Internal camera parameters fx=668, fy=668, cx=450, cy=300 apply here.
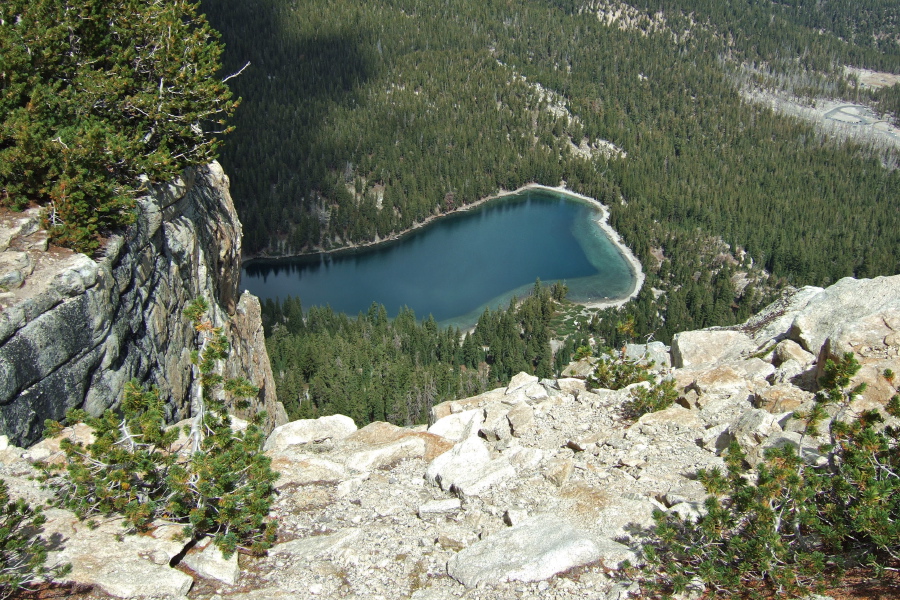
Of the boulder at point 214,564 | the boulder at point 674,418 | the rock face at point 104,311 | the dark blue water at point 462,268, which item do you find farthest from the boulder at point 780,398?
the dark blue water at point 462,268

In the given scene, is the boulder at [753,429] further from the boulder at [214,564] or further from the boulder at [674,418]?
the boulder at [214,564]

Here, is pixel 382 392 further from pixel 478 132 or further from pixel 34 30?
pixel 478 132

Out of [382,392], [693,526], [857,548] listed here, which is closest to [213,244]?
[693,526]

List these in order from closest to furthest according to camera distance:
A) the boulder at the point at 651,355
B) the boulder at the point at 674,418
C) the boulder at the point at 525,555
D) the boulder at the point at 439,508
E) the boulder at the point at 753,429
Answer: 1. the boulder at the point at 525,555
2. the boulder at the point at 753,429
3. the boulder at the point at 439,508
4. the boulder at the point at 674,418
5. the boulder at the point at 651,355

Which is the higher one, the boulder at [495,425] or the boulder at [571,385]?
the boulder at [495,425]

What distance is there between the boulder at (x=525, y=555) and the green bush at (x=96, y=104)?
47.6 feet

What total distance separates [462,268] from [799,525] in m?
114

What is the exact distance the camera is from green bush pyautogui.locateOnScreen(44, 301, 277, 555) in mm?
13477

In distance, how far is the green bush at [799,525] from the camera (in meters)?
11.1

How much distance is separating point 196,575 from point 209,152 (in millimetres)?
18350

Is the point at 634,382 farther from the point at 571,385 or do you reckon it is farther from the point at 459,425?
the point at 459,425

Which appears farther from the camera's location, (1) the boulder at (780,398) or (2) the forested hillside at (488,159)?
(2) the forested hillside at (488,159)

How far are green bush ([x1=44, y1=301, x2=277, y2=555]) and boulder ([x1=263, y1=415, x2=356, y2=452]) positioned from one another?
24.2ft

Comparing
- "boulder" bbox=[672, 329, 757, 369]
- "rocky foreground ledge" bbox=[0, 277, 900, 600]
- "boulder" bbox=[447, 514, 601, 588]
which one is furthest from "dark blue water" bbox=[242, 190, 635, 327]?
"boulder" bbox=[447, 514, 601, 588]
